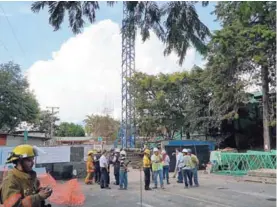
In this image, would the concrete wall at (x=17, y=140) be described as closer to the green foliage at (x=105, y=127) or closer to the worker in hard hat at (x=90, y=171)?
the worker in hard hat at (x=90, y=171)

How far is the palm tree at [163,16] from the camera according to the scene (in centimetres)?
474

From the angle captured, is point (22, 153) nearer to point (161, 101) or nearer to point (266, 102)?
point (266, 102)

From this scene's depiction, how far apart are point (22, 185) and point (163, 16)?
2790 mm

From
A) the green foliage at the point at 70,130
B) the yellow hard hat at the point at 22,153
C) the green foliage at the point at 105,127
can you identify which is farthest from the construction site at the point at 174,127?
the green foliage at the point at 70,130

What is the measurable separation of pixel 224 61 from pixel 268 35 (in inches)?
148

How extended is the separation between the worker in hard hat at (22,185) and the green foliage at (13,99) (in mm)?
31279

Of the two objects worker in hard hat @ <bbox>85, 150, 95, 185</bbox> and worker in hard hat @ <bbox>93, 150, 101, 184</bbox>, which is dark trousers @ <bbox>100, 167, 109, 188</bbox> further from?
worker in hard hat @ <bbox>93, 150, 101, 184</bbox>

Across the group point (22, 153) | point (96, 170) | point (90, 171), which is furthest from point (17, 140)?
point (22, 153)

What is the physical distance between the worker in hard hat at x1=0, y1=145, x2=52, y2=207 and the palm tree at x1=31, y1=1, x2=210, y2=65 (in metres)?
2.00

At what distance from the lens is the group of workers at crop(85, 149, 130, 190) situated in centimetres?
1480

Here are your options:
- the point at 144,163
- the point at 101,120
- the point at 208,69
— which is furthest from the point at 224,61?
the point at 101,120

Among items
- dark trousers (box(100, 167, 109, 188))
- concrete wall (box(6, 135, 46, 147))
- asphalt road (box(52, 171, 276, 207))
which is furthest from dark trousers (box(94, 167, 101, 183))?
concrete wall (box(6, 135, 46, 147))

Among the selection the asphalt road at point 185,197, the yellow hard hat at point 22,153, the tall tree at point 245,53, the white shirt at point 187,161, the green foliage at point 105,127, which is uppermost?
the tall tree at point 245,53

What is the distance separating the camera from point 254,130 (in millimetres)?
35125
